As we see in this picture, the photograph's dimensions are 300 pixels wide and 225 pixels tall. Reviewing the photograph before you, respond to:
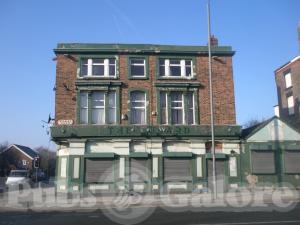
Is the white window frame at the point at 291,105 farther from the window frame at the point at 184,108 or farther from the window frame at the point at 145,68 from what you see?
the window frame at the point at 145,68

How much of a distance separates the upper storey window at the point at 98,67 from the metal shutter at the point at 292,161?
13590 mm

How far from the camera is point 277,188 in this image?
25953 mm

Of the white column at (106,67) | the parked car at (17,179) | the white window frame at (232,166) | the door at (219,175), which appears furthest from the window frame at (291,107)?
the parked car at (17,179)

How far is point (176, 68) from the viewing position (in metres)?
27.4

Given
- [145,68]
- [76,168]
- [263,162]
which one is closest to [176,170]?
[263,162]

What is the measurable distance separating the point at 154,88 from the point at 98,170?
22.7ft

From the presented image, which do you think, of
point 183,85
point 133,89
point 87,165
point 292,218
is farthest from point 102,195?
point 292,218

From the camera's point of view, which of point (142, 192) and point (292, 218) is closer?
point (292, 218)

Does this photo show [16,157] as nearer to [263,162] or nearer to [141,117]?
[141,117]

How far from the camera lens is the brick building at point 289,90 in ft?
129

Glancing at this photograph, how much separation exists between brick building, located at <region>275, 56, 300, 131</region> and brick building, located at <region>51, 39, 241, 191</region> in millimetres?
14684

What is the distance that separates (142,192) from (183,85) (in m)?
7.96

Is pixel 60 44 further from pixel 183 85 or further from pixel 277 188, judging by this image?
pixel 277 188

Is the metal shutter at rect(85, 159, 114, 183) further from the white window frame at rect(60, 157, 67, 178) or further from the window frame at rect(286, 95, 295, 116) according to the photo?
the window frame at rect(286, 95, 295, 116)
